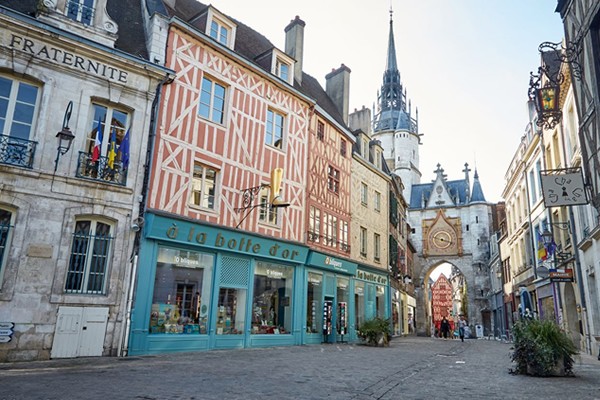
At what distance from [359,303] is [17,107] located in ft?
45.7

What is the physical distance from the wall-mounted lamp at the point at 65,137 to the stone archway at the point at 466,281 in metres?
35.4

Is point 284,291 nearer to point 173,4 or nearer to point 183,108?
point 183,108

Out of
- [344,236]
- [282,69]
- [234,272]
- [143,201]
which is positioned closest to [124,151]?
[143,201]

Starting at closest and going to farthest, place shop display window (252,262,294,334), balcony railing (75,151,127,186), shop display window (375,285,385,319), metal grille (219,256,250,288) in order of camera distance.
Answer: balcony railing (75,151,127,186)
metal grille (219,256,250,288)
shop display window (252,262,294,334)
shop display window (375,285,385,319)

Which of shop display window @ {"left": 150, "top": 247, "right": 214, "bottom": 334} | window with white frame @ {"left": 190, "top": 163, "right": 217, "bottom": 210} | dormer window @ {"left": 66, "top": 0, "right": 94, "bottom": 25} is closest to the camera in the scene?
dormer window @ {"left": 66, "top": 0, "right": 94, "bottom": 25}

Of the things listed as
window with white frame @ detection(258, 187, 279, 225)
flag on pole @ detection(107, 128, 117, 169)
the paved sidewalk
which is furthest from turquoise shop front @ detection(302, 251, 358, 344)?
flag on pole @ detection(107, 128, 117, 169)

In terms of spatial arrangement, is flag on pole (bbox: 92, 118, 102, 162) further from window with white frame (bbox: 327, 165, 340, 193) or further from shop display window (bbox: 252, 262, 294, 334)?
window with white frame (bbox: 327, 165, 340, 193)

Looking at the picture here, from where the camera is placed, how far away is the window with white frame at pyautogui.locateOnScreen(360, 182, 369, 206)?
65.1 feet

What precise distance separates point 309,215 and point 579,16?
9.36m

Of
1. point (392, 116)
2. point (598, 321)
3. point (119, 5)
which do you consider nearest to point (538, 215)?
point (598, 321)

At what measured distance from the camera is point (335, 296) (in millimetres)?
16688

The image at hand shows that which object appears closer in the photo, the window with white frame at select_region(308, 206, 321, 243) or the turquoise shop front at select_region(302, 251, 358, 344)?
the turquoise shop front at select_region(302, 251, 358, 344)

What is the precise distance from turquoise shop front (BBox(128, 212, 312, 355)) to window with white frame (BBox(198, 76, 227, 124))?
313 centimetres

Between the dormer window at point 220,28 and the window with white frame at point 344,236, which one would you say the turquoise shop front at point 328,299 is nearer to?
the window with white frame at point 344,236
